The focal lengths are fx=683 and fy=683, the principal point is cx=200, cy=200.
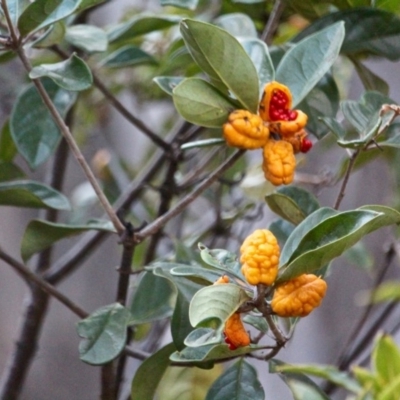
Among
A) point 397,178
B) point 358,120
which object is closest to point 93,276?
point 397,178

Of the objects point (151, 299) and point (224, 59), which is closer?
point (224, 59)

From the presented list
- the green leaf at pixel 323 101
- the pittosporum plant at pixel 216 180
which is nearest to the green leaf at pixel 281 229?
the pittosporum plant at pixel 216 180

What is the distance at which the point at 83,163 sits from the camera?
587 mm

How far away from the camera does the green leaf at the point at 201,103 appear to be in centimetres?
53

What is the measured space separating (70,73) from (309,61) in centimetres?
21

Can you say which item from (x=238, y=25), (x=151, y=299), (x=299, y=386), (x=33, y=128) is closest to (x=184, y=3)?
(x=238, y=25)

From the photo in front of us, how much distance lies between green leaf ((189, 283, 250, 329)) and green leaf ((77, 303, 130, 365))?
0.17m

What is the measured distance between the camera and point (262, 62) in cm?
60

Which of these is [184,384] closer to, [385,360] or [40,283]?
[40,283]

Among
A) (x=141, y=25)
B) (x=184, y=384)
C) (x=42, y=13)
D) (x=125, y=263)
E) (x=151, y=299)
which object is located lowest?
(x=184, y=384)

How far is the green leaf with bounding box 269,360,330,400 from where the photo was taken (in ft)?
1.52

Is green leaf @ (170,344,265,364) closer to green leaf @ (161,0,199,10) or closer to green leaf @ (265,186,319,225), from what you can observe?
green leaf @ (265,186,319,225)

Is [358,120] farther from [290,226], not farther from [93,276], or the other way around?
[93,276]

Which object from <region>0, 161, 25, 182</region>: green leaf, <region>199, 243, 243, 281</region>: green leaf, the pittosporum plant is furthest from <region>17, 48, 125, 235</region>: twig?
<region>0, 161, 25, 182</region>: green leaf
